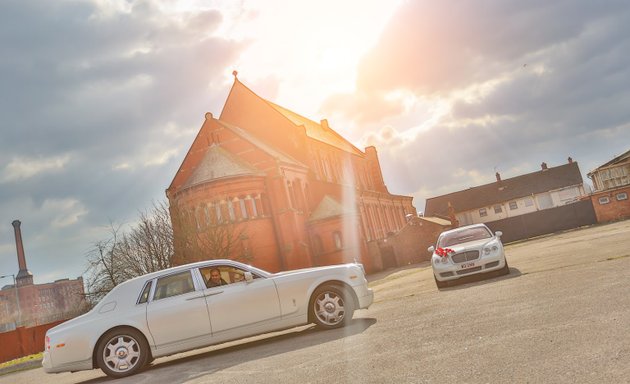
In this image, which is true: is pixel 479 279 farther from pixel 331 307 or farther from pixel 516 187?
pixel 516 187

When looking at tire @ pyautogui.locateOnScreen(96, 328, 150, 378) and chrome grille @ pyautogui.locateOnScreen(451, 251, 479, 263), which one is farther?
chrome grille @ pyautogui.locateOnScreen(451, 251, 479, 263)

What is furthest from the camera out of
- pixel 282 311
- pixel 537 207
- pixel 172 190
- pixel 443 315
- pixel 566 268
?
pixel 537 207

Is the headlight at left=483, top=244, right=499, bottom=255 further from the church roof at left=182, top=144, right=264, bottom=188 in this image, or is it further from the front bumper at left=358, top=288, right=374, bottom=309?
the church roof at left=182, top=144, right=264, bottom=188

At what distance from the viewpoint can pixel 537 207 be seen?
271 ft

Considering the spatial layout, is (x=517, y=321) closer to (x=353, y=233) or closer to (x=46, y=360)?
(x=46, y=360)

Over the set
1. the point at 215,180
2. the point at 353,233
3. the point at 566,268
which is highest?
the point at 215,180

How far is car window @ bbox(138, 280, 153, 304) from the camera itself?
379 inches

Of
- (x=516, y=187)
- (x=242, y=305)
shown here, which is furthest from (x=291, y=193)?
(x=516, y=187)

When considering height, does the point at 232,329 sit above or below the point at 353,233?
below

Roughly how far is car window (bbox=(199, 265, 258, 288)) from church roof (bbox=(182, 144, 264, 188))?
29.5 meters

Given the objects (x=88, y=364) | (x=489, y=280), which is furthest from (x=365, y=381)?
(x=489, y=280)

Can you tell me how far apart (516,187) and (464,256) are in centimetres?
7626

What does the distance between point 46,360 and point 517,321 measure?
24.5ft

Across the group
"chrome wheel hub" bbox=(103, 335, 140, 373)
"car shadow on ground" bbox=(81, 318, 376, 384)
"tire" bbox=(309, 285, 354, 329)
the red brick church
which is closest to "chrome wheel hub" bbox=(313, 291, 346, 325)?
"tire" bbox=(309, 285, 354, 329)
